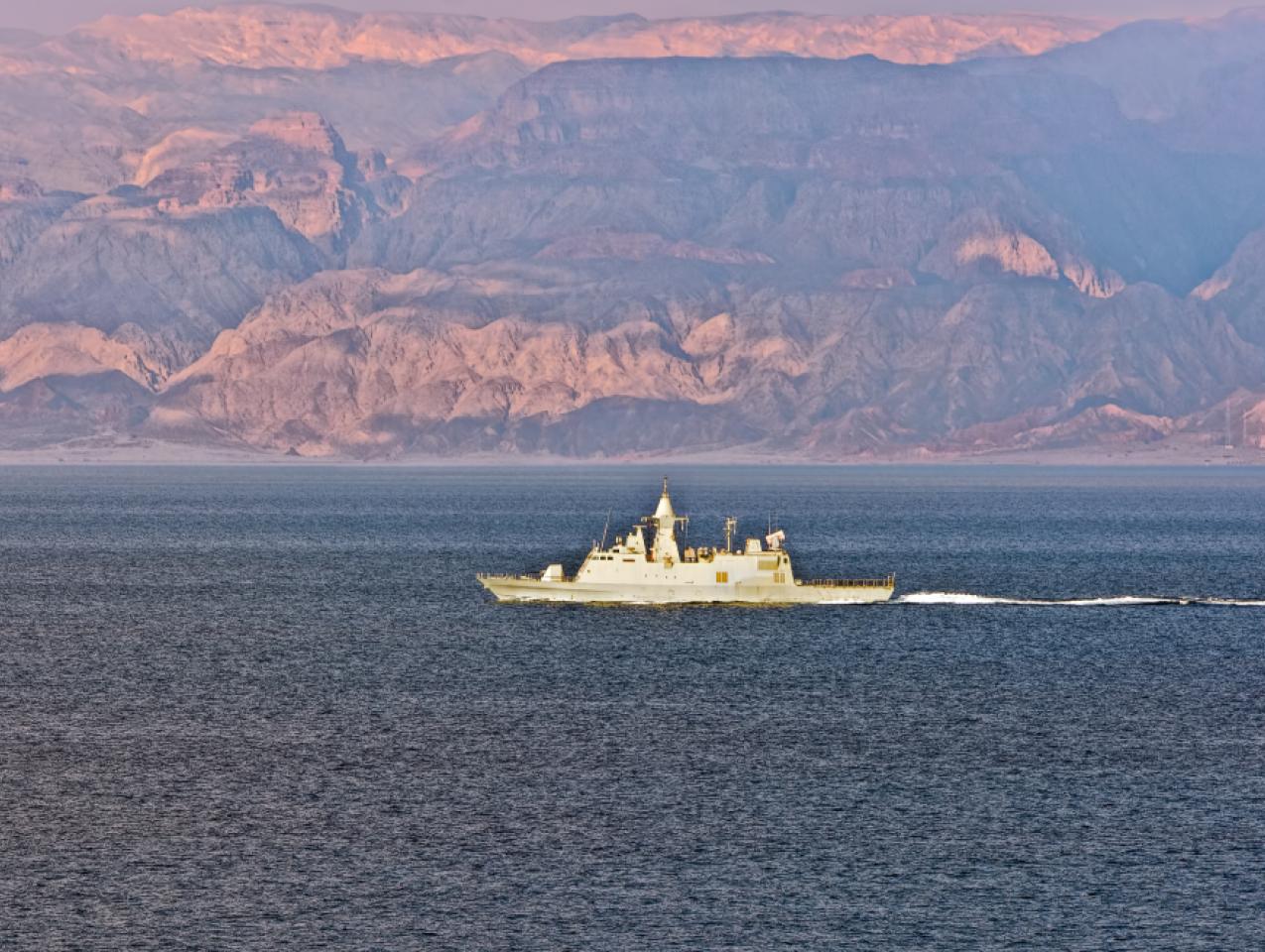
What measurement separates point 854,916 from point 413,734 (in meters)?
39.9

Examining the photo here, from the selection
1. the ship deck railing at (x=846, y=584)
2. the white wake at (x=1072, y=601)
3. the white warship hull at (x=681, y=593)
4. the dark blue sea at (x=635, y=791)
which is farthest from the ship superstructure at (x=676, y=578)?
the dark blue sea at (x=635, y=791)

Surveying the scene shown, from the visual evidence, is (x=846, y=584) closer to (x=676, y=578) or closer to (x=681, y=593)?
(x=681, y=593)

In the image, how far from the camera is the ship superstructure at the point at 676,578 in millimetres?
180000

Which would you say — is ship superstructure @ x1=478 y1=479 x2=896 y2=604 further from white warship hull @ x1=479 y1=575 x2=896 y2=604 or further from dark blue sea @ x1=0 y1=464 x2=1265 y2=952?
dark blue sea @ x1=0 y1=464 x2=1265 y2=952

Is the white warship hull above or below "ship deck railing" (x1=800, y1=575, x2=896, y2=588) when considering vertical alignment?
below

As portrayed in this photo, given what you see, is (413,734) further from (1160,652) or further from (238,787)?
(1160,652)

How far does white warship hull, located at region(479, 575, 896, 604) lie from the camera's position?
593 feet

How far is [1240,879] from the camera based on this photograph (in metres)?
87.8

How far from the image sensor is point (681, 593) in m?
181

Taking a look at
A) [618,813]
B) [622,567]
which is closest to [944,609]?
[622,567]

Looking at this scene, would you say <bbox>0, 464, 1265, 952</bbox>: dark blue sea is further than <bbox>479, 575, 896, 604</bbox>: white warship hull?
No

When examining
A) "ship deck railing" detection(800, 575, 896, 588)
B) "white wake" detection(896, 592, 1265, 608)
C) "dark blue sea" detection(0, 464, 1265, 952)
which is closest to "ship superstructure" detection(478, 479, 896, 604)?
"ship deck railing" detection(800, 575, 896, 588)

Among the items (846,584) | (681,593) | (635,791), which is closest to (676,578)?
(681,593)

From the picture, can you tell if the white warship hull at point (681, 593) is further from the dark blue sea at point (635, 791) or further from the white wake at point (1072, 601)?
the dark blue sea at point (635, 791)
